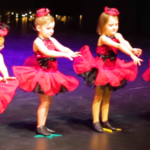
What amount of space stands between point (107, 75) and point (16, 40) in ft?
22.5

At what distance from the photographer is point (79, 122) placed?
13.6 ft

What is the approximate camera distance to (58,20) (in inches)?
671

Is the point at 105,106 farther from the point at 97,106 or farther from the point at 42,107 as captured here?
the point at 42,107

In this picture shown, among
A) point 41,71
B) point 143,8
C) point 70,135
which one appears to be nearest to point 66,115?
point 70,135

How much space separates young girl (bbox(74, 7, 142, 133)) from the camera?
3691 millimetres

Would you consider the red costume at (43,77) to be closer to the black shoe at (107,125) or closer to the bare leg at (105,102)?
the bare leg at (105,102)

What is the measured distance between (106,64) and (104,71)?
0.27 feet

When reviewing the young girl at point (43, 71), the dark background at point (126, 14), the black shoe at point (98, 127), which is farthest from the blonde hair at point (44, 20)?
the dark background at point (126, 14)

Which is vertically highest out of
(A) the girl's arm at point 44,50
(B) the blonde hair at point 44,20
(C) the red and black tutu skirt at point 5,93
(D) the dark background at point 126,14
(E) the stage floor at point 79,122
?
(B) the blonde hair at point 44,20

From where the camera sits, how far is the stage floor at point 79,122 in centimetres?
349

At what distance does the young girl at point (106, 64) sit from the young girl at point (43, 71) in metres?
0.20

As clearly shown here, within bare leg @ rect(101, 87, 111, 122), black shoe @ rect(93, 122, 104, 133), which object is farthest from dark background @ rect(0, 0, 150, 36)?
black shoe @ rect(93, 122, 104, 133)

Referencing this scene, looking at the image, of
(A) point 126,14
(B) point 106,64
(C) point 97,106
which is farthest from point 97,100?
(A) point 126,14

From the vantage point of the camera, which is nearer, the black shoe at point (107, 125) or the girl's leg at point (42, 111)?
the girl's leg at point (42, 111)
